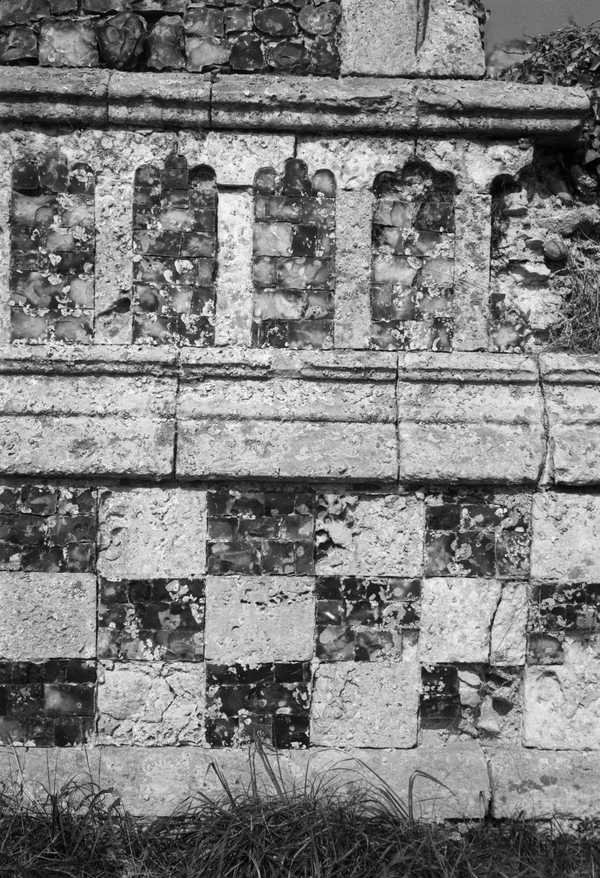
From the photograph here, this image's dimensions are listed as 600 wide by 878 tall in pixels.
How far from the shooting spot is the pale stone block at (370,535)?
2.96m

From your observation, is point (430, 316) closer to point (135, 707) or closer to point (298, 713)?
point (298, 713)

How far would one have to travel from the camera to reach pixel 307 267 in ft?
9.79

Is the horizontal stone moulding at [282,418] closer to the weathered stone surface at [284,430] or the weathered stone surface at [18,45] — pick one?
the weathered stone surface at [284,430]

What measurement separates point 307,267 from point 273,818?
6.29 feet

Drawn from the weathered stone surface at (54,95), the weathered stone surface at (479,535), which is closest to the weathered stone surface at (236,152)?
the weathered stone surface at (54,95)

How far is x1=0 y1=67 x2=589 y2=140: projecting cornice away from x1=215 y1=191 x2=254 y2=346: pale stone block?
281 mm

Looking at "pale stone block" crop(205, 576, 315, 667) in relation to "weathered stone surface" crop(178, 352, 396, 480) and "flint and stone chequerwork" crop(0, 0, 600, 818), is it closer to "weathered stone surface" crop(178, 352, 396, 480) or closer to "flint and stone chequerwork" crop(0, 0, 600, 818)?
"flint and stone chequerwork" crop(0, 0, 600, 818)

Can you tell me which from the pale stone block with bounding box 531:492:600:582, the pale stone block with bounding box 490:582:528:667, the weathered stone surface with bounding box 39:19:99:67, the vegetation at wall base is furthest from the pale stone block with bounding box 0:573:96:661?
the weathered stone surface with bounding box 39:19:99:67

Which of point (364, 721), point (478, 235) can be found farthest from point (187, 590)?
point (478, 235)

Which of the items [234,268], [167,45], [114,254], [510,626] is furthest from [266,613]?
[167,45]

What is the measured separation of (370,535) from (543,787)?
3.55 ft

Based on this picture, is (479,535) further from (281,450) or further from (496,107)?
(496,107)

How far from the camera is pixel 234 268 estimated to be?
9.76 feet

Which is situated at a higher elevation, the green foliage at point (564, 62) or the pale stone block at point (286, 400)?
the green foliage at point (564, 62)
